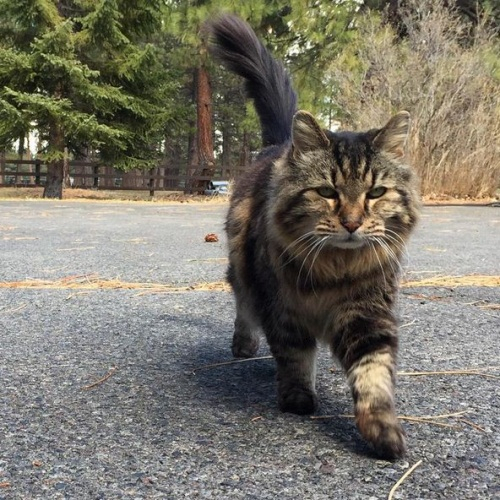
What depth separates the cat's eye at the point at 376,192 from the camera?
5.79 ft

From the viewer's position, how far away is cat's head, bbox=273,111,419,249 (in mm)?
1693

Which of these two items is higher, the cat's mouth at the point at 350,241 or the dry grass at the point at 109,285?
the cat's mouth at the point at 350,241

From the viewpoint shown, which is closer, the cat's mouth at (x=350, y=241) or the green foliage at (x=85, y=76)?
the cat's mouth at (x=350, y=241)

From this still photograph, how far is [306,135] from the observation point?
6.20 feet

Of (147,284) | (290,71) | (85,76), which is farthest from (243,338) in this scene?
(290,71)

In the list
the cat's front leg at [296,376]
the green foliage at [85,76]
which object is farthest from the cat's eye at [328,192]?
the green foliage at [85,76]

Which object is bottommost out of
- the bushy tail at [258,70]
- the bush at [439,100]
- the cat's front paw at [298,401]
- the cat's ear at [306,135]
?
the cat's front paw at [298,401]

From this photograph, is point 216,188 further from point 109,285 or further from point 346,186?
point 346,186

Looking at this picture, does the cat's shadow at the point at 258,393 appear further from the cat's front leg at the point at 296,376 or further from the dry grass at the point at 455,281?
the dry grass at the point at 455,281

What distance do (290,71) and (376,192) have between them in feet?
52.5

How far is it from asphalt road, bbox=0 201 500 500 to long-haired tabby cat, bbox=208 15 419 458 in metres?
0.13

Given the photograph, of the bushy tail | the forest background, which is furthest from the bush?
the bushy tail

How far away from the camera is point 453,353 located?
2.29 m

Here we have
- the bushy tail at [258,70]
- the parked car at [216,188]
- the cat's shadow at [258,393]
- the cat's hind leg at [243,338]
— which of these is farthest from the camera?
the parked car at [216,188]
